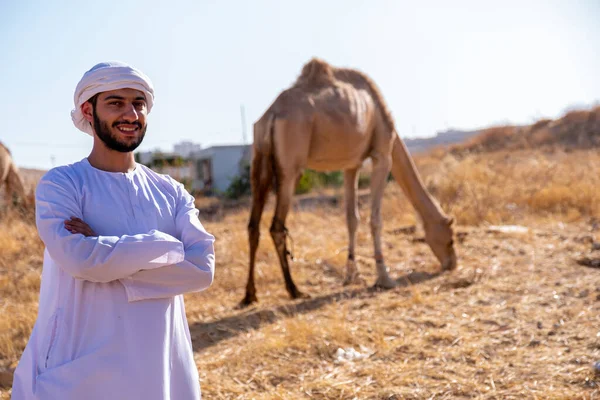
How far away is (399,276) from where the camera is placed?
7891 mm

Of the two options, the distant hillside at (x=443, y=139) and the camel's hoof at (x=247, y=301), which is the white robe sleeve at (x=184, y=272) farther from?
the distant hillside at (x=443, y=139)

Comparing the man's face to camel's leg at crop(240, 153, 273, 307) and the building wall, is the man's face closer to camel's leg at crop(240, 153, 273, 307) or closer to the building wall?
camel's leg at crop(240, 153, 273, 307)

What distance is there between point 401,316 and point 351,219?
2.33 meters

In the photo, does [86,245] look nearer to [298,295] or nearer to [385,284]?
[298,295]

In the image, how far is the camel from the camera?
21.3 feet

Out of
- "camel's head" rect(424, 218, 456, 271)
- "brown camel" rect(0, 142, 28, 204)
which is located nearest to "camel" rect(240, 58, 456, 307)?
"camel's head" rect(424, 218, 456, 271)

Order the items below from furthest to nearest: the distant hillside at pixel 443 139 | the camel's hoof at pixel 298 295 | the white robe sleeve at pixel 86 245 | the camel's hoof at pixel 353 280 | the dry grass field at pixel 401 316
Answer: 1. the distant hillside at pixel 443 139
2. the camel's hoof at pixel 353 280
3. the camel's hoof at pixel 298 295
4. the dry grass field at pixel 401 316
5. the white robe sleeve at pixel 86 245

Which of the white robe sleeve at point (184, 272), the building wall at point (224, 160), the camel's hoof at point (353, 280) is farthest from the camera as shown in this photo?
the building wall at point (224, 160)

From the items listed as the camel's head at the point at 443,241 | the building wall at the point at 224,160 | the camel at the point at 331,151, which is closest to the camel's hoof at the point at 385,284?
the camel at the point at 331,151

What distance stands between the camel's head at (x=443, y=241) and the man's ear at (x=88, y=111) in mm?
6207

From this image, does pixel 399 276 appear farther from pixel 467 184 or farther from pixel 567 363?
pixel 467 184

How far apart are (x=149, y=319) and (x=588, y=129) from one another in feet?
94.4

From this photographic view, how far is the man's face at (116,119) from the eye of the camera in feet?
7.95

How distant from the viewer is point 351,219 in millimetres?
7996
